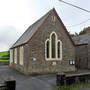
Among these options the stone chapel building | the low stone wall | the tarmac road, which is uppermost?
the stone chapel building

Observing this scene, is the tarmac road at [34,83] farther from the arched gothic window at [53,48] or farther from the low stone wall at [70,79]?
the arched gothic window at [53,48]

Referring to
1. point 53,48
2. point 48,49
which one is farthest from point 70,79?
point 53,48

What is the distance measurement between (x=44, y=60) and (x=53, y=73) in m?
2.17

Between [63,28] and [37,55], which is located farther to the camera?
[63,28]

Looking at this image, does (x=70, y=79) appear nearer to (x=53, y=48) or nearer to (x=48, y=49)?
→ (x=48, y=49)

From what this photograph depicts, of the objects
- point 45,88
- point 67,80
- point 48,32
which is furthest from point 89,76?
point 48,32

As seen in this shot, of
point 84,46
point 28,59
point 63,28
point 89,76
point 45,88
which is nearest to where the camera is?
point 45,88

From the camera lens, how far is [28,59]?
30.0 metres

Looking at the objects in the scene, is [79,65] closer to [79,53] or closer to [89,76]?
[79,53]

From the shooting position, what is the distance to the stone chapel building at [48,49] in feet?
99.3

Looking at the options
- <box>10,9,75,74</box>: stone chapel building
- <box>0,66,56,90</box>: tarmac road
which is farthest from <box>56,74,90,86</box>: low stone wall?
<box>10,9,75,74</box>: stone chapel building

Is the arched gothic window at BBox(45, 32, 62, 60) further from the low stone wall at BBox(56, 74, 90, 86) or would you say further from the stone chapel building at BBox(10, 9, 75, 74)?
the low stone wall at BBox(56, 74, 90, 86)

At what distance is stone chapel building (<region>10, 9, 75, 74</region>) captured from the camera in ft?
99.3

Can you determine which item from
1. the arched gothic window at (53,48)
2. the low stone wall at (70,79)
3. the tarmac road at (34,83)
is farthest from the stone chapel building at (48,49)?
the low stone wall at (70,79)
